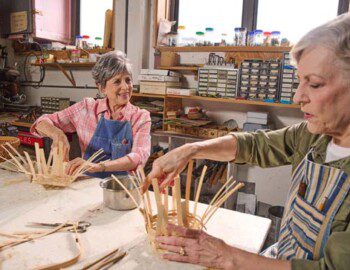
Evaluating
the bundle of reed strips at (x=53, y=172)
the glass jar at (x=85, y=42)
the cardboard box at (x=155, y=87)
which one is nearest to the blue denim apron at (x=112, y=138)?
the bundle of reed strips at (x=53, y=172)

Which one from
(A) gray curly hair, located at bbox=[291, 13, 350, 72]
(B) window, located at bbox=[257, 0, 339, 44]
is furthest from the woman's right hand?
(B) window, located at bbox=[257, 0, 339, 44]

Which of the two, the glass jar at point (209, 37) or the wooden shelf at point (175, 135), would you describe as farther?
the glass jar at point (209, 37)

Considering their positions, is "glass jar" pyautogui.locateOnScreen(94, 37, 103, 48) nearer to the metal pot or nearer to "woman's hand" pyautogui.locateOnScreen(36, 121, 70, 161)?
"woman's hand" pyautogui.locateOnScreen(36, 121, 70, 161)

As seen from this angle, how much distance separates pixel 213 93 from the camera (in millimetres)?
3359

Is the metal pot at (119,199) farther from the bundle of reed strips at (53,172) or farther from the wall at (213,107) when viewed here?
the wall at (213,107)

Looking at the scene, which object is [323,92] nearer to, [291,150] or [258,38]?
[291,150]

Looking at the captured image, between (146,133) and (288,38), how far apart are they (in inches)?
82.2

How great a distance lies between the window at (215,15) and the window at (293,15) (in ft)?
0.94

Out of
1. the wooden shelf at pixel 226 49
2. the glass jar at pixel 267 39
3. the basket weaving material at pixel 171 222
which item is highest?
the glass jar at pixel 267 39

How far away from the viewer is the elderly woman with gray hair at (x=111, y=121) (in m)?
2.19

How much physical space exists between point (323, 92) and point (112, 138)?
5.08 feet

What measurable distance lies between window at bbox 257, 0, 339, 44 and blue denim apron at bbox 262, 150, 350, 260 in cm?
247

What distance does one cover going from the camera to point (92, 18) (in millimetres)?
4898

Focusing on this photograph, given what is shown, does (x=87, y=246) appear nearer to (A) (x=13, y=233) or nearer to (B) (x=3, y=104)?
(A) (x=13, y=233)
